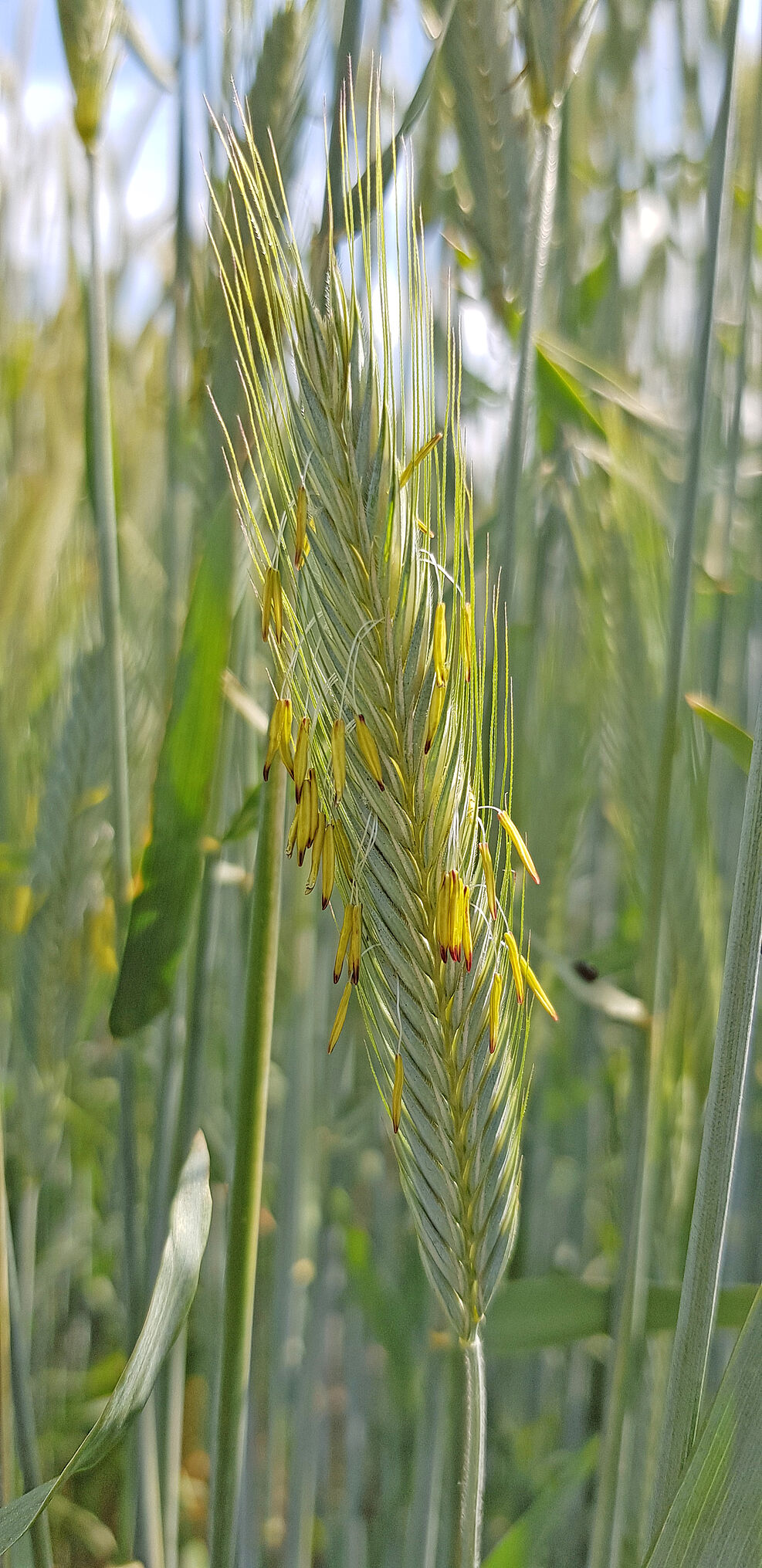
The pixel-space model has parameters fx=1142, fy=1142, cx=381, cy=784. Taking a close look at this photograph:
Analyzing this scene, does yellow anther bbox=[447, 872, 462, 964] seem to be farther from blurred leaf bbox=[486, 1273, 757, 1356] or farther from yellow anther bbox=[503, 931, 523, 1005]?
blurred leaf bbox=[486, 1273, 757, 1356]

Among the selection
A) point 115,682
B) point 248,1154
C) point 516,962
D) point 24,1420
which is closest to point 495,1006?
point 516,962

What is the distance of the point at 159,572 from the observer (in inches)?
35.1

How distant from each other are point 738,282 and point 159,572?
0.64 m

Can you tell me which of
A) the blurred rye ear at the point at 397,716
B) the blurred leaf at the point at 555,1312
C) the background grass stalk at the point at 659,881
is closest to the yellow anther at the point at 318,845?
the blurred rye ear at the point at 397,716

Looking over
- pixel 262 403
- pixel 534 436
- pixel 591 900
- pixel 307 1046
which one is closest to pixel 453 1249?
pixel 262 403

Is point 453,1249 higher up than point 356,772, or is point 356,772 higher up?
point 356,772

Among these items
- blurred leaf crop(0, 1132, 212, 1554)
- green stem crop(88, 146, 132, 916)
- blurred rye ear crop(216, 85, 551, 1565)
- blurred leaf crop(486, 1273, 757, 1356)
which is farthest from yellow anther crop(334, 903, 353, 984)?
blurred leaf crop(486, 1273, 757, 1356)

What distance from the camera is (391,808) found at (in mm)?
339

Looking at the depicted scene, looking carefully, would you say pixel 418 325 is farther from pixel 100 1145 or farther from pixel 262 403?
pixel 100 1145

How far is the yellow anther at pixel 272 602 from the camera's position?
31 cm

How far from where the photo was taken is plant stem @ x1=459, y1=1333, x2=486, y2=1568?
361mm

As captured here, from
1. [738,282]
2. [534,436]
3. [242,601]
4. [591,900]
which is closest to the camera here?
[242,601]

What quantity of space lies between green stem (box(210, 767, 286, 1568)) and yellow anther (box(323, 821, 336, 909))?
7 cm

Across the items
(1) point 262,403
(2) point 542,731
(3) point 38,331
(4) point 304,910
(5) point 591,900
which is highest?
(3) point 38,331
